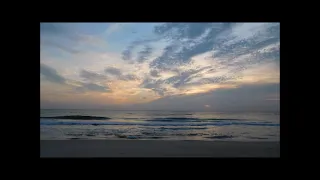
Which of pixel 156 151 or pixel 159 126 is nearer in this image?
pixel 156 151

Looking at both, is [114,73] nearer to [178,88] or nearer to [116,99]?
[116,99]

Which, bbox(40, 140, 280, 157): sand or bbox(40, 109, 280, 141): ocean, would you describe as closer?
bbox(40, 140, 280, 157): sand

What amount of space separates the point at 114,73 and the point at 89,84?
3.07ft

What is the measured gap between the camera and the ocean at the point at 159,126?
318 inches

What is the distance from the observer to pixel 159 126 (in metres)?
9.37

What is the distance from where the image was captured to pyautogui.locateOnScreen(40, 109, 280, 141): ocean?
26.5 ft

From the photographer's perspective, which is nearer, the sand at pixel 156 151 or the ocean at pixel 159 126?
the sand at pixel 156 151

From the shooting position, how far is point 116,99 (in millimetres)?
9039
